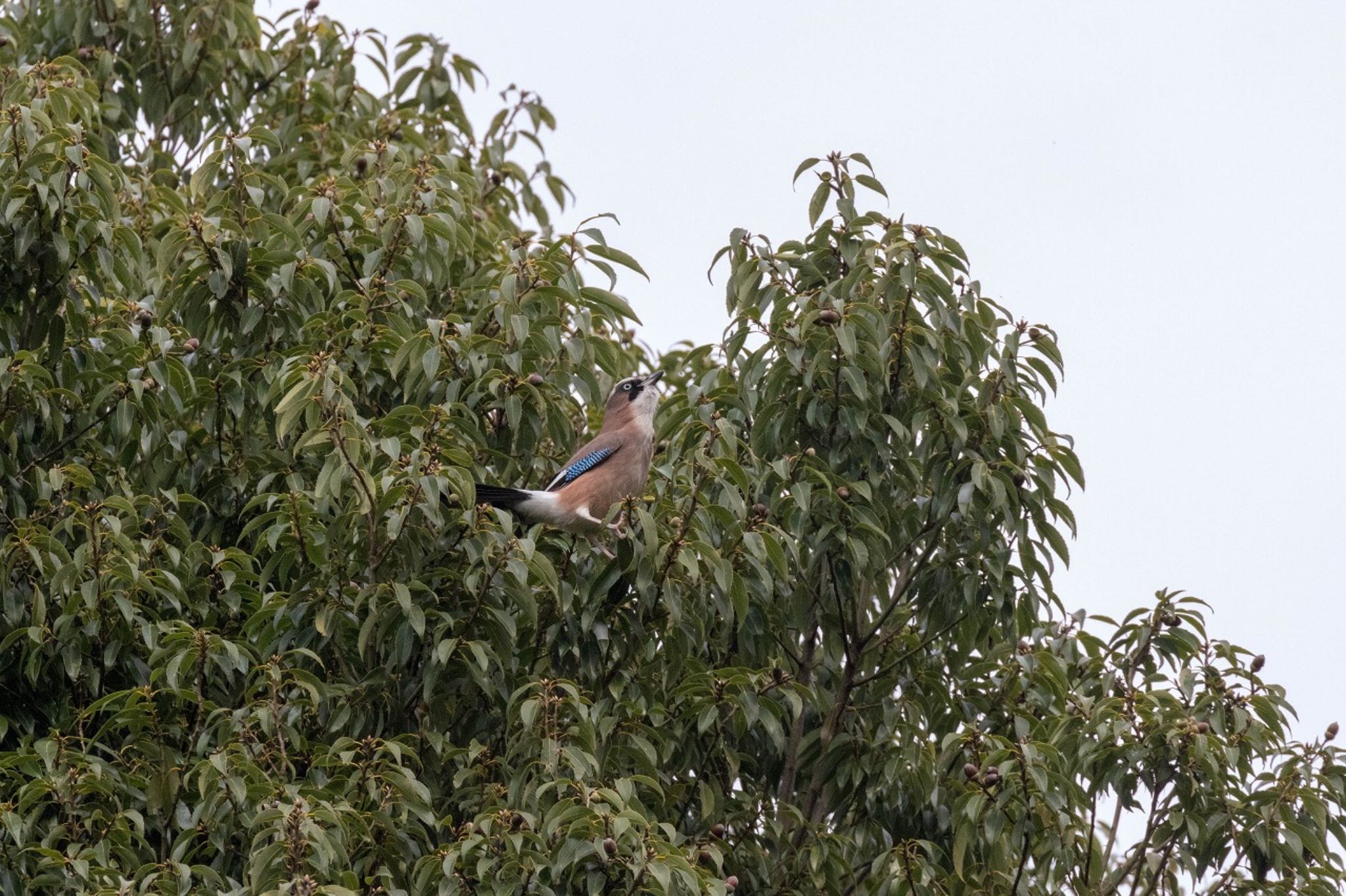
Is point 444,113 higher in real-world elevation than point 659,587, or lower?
higher

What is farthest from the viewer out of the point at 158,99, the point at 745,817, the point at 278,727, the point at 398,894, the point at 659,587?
the point at 158,99

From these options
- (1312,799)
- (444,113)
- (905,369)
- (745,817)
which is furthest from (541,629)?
(444,113)

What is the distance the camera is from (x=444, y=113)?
1115 cm

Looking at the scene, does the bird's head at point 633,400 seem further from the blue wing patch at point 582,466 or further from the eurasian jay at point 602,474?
the blue wing patch at point 582,466

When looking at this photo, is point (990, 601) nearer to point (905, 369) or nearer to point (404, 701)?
point (905, 369)

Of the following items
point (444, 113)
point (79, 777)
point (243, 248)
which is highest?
point (444, 113)

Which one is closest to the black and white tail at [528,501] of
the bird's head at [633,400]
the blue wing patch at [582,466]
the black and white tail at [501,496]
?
the black and white tail at [501,496]

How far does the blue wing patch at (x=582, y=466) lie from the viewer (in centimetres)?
800

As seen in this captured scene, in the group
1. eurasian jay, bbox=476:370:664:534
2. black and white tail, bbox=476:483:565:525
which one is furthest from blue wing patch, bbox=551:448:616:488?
black and white tail, bbox=476:483:565:525

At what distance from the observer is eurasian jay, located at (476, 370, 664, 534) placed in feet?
25.2

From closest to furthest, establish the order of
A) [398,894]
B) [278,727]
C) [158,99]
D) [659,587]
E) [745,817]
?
1. [398,894]
2. [278,727]
3. [659,587]
4. [745,817]
5. [158,99]

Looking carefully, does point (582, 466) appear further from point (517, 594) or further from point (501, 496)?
point (517, 594)

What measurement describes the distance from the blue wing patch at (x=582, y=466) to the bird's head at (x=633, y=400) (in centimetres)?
33

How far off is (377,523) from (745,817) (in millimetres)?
2000
